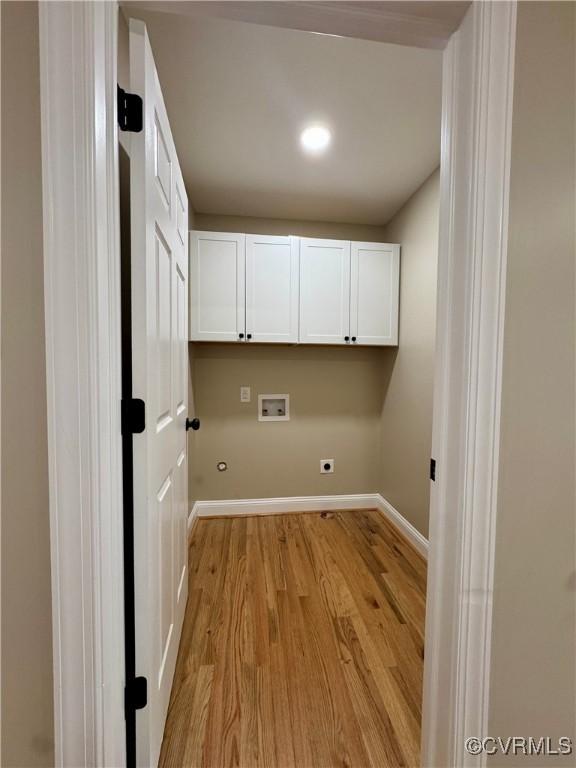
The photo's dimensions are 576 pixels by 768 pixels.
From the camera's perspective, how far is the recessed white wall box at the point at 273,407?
2.68 m

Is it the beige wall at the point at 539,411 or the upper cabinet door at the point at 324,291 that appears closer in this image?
the beige wall at the point at 539,411

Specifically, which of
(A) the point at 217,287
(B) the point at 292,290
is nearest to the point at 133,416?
(A) the point at 217,287

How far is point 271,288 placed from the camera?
Answer: 2379 mm

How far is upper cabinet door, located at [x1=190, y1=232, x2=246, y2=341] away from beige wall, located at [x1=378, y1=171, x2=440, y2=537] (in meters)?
1.25

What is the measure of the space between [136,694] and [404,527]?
6.69 ft

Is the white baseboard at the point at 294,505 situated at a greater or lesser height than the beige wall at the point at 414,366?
lesser

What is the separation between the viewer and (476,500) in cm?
77

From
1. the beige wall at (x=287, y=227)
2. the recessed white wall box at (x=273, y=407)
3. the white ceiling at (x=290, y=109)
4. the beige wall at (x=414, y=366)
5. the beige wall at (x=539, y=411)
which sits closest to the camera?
the beige wall at (x=539, y=411)

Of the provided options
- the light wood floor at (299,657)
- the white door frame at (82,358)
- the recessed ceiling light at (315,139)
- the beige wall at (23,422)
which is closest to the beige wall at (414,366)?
the light wood floor at (299,657)

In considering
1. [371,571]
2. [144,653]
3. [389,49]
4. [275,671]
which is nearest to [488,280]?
[389,49]

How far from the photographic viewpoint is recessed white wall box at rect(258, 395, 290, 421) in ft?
8.79

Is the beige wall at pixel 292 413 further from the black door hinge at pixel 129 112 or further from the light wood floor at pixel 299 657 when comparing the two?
the black door hinge at pixel 129 112

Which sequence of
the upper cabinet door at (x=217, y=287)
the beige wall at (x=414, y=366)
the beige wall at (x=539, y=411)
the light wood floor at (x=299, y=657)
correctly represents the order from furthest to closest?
the upper cabinet door at (x=217, y=287) < the beige wall at (x=414, y=366) < the light wood floor at (x=299, y=657) < the beige wall at (x=539, y=411)

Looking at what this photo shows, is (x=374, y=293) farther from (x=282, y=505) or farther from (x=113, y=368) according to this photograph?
(x=113, y=368)
